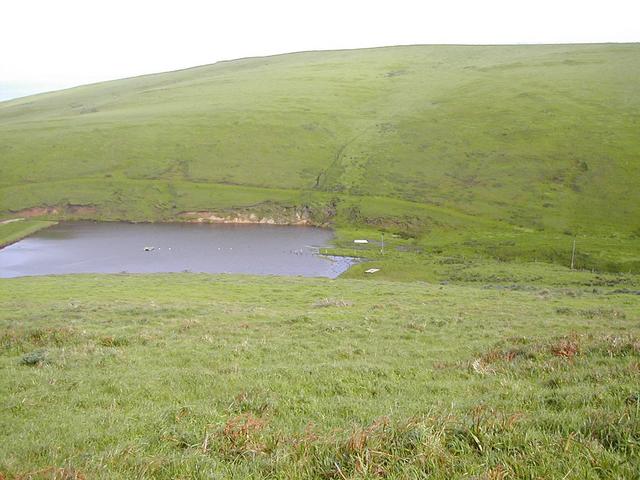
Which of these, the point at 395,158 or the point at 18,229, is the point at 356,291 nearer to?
the point at 395,158

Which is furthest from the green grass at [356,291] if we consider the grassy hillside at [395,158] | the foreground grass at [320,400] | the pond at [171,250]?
the pond at [171,250]

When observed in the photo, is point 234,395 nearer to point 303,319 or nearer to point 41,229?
point 303,319

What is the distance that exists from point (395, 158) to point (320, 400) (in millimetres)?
100628

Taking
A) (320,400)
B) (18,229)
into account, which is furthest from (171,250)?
(320,400)

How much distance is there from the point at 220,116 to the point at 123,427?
12895 cm

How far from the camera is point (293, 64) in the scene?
7869 inches

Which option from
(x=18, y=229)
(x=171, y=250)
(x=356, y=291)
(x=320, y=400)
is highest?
(x=320, y=400)

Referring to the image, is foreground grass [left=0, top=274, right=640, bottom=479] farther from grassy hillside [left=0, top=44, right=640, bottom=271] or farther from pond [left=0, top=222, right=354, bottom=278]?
grassy hillside [left=0, top=44, right=640, bottom=271]

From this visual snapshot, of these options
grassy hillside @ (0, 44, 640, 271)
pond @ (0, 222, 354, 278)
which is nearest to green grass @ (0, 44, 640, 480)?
grassy hillside @ (0, 44, 640, 271)

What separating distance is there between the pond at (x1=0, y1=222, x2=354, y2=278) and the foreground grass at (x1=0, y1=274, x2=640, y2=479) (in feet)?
145

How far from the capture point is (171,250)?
76.8 meters

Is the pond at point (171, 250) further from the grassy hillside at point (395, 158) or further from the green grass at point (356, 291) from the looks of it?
the grassy hillside at point (395, 158)

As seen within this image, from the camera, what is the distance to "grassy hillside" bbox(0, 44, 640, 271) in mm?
84312

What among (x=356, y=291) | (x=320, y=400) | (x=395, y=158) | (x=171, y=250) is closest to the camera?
(x=320, y=400)
